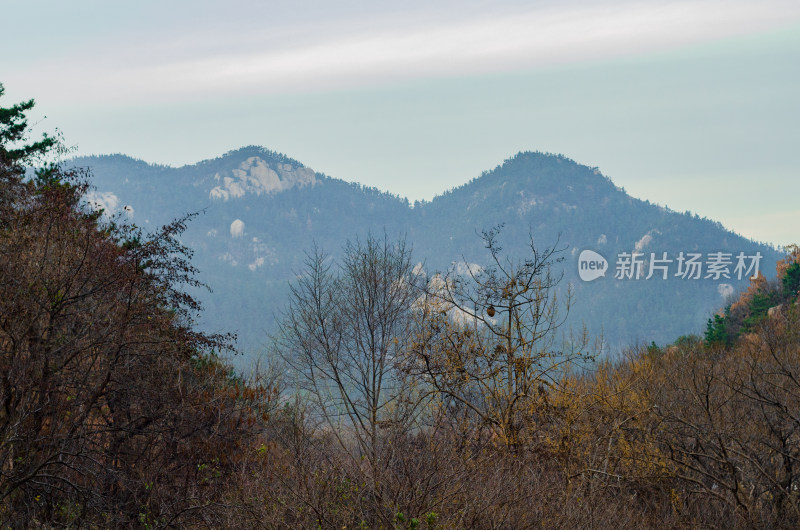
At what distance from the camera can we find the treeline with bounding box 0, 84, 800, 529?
30.7 ft

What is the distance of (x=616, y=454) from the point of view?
49.3 ft

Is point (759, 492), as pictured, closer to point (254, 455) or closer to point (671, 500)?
point (671, 500)

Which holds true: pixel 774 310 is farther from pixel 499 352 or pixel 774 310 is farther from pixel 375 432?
pixel 375 432

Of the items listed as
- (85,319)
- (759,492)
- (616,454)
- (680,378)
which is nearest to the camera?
(759,492)

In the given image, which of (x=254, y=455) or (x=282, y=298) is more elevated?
(x=282, y=298)

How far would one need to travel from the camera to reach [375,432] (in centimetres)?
1562

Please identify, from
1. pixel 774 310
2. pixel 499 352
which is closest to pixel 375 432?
pixel 499 352

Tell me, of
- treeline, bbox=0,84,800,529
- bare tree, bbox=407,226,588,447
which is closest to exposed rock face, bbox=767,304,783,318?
treeline, bbox=0,84,800,529

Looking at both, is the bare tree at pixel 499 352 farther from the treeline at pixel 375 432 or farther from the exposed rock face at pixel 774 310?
the exposed rock face at pixel 774 310

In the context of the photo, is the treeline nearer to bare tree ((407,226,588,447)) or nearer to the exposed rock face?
bare tree ((407,226,588,447))

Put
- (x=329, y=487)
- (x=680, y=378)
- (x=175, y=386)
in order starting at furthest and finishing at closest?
(x=680, y=378), (x=175, y=386), (x=329, y=487)

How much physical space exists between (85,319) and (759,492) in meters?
12.2

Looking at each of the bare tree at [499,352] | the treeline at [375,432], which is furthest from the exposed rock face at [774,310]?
the bare tree at [499,352]

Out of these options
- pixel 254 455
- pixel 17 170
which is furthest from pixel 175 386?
pixel 17 170
